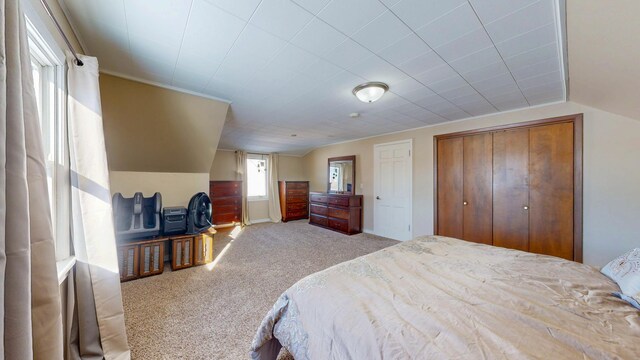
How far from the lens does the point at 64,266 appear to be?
131cm

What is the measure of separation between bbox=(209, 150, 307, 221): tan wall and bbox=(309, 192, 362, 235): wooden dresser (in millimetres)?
1639

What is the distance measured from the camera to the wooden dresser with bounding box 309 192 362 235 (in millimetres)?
4965

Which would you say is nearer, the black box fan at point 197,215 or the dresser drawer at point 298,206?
the black box fan at point 197,215

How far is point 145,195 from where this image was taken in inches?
126

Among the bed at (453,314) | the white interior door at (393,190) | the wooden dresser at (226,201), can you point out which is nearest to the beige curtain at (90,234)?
the bed at (453,314)

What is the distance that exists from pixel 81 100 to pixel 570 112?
4.77 meters

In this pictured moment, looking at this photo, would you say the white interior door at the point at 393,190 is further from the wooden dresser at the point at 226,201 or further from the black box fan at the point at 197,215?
the wooden dresser at the point at 226,201

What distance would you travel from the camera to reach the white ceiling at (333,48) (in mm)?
1353

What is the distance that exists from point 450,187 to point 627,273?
102 inches

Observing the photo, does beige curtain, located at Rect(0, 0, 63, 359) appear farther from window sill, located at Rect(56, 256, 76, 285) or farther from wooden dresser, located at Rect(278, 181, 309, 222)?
wooden dresser, located at Rect(278, 181, 309, 222)

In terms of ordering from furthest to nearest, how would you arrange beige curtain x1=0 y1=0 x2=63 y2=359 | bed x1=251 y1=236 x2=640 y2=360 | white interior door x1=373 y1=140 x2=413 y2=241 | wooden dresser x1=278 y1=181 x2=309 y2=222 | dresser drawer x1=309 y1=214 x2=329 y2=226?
1. wooden dresser x1=278 y1=181 x2=309 y2=222
2. dresser drawer x1=309 y1=214 x2=329 y2=226
3. white interior door x1=373 y1=140 x2=413 y2=241
4. bed x1=251 y1=236 x2=640 y2=360
5. beige curtain x1=0 y1=0 x2=63 y2=359

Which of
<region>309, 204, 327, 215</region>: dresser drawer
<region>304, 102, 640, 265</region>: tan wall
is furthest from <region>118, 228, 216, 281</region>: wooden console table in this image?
<region>304, 102, 640, 265</region>: tan wall

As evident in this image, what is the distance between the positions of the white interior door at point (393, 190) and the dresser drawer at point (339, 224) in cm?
62

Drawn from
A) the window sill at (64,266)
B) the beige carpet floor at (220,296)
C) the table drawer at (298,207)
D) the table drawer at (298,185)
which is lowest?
the beige carpet floor at (220,296)
